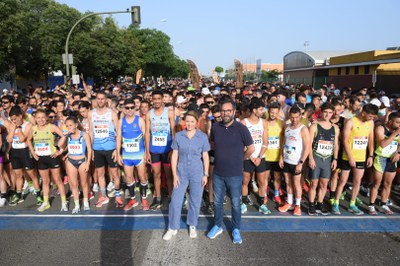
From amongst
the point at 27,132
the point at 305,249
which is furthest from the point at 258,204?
the point at 27,132

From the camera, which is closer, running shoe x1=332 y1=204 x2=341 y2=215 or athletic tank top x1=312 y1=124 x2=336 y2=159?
athletic tank top x1=312 y1=124 x2=336 y2=159

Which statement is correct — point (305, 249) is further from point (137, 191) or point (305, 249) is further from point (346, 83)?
point (346, 83)

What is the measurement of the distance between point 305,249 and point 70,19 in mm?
28059

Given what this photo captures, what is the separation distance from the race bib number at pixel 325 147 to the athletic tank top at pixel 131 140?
2.92 meters

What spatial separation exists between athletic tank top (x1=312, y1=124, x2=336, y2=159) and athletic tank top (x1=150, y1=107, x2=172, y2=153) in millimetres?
2395

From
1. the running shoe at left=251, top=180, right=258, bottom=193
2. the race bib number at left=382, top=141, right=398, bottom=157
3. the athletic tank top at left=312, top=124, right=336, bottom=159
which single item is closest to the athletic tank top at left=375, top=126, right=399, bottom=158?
the race bib number at left=382, top=141, right=398, bottom=157

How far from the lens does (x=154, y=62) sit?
5853 cm

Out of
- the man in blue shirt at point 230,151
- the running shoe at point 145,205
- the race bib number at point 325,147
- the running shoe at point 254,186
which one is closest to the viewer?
the man in blue shirt at point 230,151

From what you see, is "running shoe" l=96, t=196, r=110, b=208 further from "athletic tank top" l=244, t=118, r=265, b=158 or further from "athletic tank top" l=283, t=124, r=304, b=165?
"athletic tank top" l=283, t=124, r=304, b=165

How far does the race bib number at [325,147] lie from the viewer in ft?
16.4

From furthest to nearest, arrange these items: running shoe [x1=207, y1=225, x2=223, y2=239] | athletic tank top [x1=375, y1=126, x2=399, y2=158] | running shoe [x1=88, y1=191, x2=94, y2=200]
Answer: running shoe [x1=88, y1=191, x2=94, y2=200] < athletic tank top [x1=375, y1=126, x2=399, y2=158] < running shoe [x1=207, y1=225, x2=223, y2=239]

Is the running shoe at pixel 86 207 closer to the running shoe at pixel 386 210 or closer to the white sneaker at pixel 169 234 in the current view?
the white sneaker at pixel 169 234

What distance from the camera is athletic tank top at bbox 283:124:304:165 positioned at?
500 centimetres

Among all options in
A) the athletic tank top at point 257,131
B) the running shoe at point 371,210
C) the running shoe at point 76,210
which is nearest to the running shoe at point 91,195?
the running shoe at point 76,210
